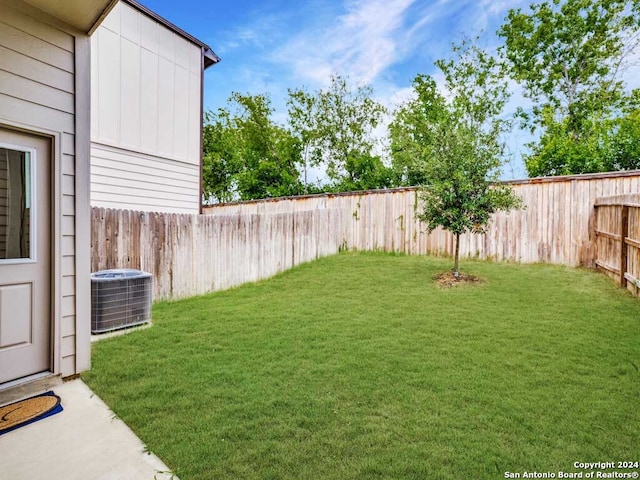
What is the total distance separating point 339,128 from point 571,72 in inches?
452

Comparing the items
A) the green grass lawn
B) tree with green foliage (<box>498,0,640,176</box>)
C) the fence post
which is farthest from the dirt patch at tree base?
tree with green foliage (<box>498,0,640,176</box>)

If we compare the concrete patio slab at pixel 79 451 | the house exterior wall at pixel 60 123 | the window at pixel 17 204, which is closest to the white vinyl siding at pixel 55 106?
the house exterior wall at pixel 60 123

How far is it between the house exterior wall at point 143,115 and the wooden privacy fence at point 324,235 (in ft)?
5.60

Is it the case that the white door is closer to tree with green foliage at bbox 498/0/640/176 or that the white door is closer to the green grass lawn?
the green grass lawn

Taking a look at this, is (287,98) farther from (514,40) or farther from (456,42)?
(514,40)

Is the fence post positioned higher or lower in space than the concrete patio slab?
higher

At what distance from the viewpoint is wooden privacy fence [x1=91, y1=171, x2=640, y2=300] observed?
17.1 ft

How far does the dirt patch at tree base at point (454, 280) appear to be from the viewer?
20.5 feet

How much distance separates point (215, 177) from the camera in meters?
22.9

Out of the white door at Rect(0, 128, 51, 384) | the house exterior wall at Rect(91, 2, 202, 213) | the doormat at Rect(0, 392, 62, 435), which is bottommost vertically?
the doormat at Rect(0, 392, 62, 435)

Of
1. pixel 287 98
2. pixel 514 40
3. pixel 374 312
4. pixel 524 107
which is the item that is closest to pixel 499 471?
pixel 374 312

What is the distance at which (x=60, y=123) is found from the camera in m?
2.88

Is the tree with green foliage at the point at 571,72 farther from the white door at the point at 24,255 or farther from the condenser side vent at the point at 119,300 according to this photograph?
the white door at the point at 24,255

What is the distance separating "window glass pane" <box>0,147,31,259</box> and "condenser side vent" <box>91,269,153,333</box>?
120cm
